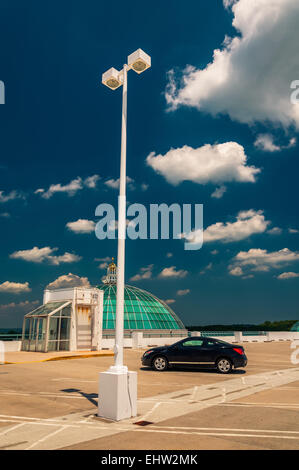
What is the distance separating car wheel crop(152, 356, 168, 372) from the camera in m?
15.2

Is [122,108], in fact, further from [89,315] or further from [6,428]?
[89,315]

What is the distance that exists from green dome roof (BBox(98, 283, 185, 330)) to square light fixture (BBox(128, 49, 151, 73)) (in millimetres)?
33876

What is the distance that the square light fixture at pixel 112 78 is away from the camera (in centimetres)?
909

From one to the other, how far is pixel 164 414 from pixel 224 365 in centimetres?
757

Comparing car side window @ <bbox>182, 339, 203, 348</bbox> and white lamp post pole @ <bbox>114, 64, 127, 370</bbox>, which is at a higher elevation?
white lamp post pole @ <bbox>114, 64, 127, 370</bbox>

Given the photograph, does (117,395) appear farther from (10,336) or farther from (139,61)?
(10,336)

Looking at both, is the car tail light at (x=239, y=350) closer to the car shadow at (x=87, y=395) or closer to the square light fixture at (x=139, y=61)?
the car shadow at (x=87, y=395)

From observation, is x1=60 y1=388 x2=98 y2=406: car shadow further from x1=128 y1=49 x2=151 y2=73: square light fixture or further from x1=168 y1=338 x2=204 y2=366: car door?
x1=128 y1=49 x2=151 y2=73: square light fixture

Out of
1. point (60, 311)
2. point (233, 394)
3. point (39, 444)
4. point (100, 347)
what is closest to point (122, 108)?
point (39, 444)

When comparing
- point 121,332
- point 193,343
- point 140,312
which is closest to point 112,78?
point 121,332

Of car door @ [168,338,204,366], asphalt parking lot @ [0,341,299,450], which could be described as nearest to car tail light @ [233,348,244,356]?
asphalt parking lot @ [0,341,299,450]

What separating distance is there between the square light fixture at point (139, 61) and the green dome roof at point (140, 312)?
1334 inches

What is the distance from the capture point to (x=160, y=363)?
603 inches

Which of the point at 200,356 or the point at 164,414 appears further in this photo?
the point at 200,356
